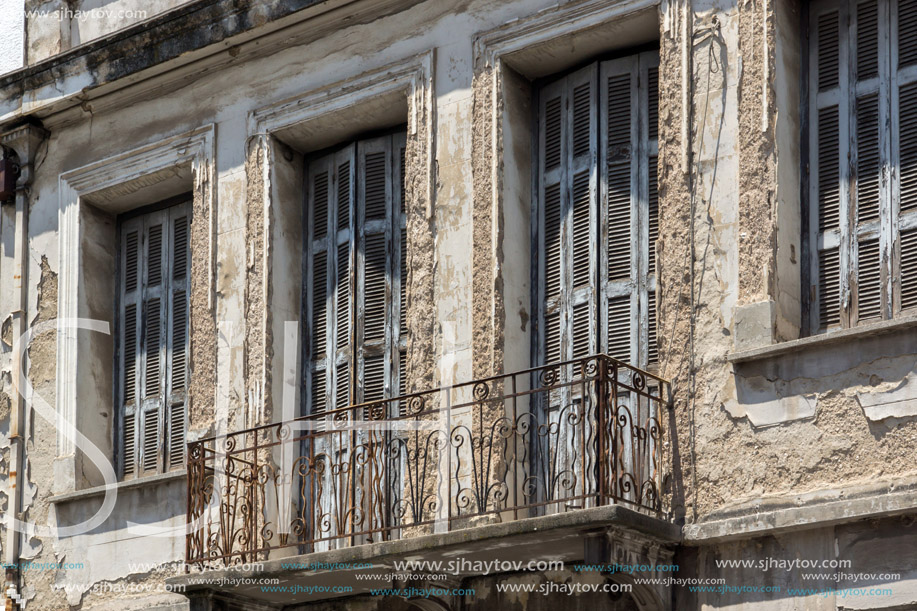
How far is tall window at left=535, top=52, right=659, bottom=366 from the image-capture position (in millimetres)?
10578

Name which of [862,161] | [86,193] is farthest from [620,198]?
[86,193]

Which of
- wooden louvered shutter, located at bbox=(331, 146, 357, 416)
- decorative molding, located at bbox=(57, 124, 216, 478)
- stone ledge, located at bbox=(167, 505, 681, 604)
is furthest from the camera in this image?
decorative molding, located at bbox=(57, 124, 216, 478)

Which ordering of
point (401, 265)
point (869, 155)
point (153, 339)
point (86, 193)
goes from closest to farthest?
point (869, 155) < point (401, 265) < point (153, 339) < point (86, 193)

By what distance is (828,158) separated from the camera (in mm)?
10023

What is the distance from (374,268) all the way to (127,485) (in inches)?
91.4

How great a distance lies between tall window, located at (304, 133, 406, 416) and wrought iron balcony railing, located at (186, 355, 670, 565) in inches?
12.0

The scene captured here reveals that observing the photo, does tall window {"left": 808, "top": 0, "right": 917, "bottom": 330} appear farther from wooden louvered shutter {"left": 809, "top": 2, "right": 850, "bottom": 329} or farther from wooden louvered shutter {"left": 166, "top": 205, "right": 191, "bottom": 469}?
wooden louvered shutter {"left": 166, "top": 205, "right": 191, "bottom": 469}

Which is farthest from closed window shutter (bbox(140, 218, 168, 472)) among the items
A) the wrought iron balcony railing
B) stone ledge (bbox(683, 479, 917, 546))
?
stone ledge (bbox(683, 479, 917, 546))

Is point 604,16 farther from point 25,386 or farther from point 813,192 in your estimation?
point 25,386

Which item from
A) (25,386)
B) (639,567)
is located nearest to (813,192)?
(639,567)

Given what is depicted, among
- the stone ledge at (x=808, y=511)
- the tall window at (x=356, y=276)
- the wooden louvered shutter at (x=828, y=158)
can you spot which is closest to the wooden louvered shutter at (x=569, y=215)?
the tall window at (x=356, y=276)

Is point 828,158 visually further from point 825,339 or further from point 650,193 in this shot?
point 825,339

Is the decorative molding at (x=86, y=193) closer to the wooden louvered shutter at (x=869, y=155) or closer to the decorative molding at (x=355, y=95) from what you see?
the decorative molding at (x=355, y=95)

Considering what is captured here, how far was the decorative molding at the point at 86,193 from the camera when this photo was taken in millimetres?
12461
